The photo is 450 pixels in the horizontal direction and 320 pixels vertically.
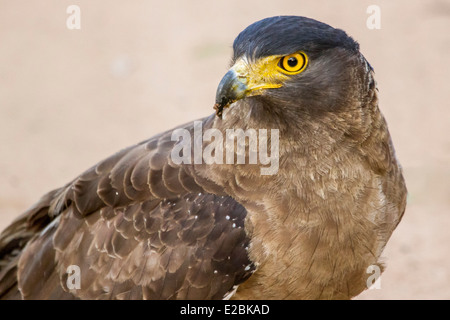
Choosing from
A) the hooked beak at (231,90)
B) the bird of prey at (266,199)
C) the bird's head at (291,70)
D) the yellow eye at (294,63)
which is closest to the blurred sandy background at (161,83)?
the bird of prey at (266,199)

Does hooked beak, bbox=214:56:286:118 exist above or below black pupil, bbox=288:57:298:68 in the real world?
below

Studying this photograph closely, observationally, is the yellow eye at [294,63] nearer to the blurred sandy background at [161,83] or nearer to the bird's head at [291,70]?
the bird's head at [291,70]

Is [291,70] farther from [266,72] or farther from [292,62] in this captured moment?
[266,72]

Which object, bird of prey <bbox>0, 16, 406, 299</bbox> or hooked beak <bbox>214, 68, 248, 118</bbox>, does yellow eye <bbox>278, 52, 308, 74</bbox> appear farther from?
hooked beak <bbox>214, 68, 248, 118</bbox>

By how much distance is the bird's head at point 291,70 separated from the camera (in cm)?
495

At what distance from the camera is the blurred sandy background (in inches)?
364

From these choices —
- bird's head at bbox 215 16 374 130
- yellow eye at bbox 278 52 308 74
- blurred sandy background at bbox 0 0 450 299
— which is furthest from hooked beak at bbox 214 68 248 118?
blurred sandy background at bbox 0 0 450 299

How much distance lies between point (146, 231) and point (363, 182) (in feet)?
5.36

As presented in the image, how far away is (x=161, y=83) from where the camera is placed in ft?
36.8

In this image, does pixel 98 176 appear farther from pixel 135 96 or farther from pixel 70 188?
pixel 135 96

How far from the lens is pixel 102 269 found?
565 cm

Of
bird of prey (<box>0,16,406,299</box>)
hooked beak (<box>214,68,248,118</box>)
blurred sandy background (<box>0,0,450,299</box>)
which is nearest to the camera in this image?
hooked beak (<box>214,68,248,118</box>)
